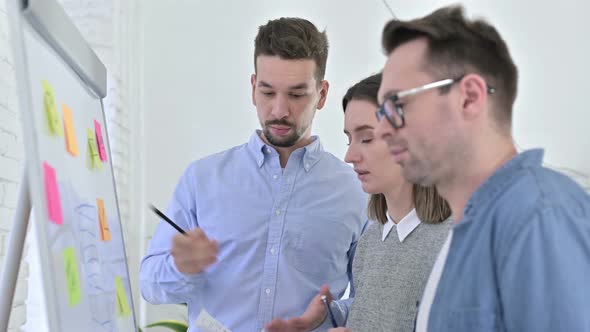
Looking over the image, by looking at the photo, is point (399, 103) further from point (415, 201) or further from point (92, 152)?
point (92, 152)

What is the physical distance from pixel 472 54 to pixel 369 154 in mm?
563

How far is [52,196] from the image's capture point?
36.7 inches

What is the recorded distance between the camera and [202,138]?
357 centimetres

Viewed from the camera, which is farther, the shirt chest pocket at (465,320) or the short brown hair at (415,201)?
Result: the short brown hair at (415,201)

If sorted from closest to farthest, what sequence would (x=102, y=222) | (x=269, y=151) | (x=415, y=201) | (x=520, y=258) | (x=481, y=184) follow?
1. (x=520, y=258)
2. (x=481, y=184)
3. (x=102, y=222)
4. (x=415, y=201)
5. (x=269, y=151)

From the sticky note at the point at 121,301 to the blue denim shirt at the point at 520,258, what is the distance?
666 millimetres

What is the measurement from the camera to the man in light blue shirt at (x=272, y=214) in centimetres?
174

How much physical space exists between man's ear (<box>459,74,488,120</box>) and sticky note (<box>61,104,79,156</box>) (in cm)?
64

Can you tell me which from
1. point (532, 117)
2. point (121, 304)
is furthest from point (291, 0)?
point (121, 304)

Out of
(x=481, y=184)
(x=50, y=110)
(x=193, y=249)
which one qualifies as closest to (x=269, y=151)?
(x=193, y=249)

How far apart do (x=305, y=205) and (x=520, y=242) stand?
1.08 metres

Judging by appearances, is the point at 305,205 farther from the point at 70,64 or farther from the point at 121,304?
the point at 70,64

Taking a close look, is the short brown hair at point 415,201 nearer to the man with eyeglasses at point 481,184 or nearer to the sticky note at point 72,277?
the man with eyeglasses at point 481,184

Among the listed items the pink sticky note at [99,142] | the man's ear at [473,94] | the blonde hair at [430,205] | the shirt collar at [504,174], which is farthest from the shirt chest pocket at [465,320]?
the pink sticky note at [99,142]
